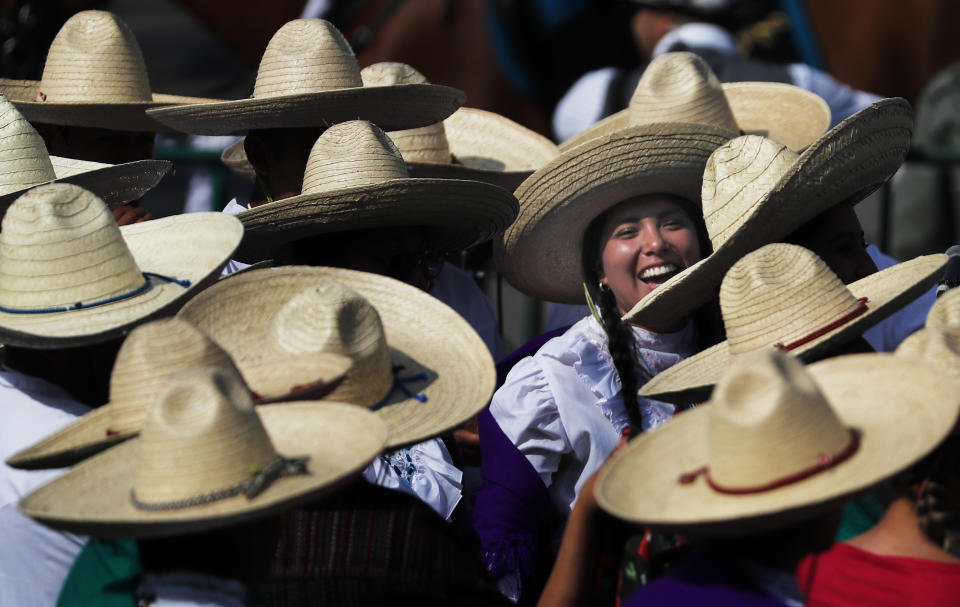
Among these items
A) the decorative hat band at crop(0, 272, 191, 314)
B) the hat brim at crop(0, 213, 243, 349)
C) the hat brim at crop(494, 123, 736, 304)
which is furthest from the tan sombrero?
the decorative hat band at crop(0, 272, 191, 314)

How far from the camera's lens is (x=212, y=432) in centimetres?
219

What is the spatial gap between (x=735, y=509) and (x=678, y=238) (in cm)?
219

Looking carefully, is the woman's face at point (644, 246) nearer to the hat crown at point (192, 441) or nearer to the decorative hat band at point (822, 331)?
the decorative hat band at point (822, 331)

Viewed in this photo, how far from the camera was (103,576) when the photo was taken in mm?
2453

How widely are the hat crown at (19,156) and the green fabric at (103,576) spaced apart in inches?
55.5

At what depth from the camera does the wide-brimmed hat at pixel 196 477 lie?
219cm

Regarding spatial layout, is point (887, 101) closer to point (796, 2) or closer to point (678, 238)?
point (678, 238)

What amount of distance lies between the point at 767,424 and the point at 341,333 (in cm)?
94

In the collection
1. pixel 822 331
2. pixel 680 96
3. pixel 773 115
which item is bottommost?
pixel 773 115

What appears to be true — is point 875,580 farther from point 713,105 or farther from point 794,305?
point 713,105

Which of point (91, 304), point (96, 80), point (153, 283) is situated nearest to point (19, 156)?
point (153, 283)

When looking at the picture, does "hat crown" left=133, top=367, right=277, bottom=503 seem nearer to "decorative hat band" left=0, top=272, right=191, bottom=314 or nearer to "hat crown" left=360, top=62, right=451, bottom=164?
"decorative hat band" left=0, top=272, right=191, bottom=314

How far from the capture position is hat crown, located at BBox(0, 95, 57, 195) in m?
3.62

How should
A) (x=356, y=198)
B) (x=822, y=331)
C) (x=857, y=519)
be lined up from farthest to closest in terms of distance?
(x=356, y=198) → (x=822, y=331) → (x=857, y=519)
